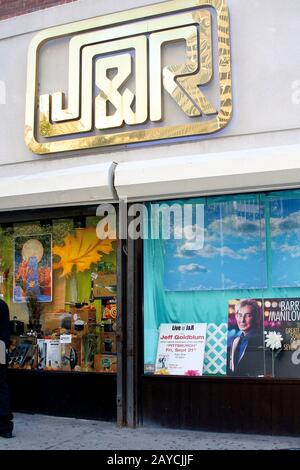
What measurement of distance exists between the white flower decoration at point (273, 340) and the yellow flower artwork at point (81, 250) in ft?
7.89

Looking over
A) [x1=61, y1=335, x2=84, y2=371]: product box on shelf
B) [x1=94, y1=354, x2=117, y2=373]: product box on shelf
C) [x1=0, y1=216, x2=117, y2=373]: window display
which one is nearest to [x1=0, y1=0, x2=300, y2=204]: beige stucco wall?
[x1=0, y1=216, x2=117, y2=373]: window display

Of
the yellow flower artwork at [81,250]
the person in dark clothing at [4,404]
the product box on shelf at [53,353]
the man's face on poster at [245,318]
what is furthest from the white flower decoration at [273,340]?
the person in dark clothing at [4,404]

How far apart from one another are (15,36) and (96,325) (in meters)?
4.36

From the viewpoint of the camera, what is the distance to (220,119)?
6.77m

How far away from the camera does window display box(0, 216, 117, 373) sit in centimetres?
762

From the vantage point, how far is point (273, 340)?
21.4 ft

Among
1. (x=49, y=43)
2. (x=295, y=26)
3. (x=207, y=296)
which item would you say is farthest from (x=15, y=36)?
(x=207, y=296)

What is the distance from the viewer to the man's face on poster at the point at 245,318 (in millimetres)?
6684

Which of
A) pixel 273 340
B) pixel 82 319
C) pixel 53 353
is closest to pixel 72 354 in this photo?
pixel 53 353

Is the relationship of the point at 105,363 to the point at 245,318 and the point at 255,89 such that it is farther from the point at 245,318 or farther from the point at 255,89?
the point at 255,89

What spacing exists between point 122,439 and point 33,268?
2968mm

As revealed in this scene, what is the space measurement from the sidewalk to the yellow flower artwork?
6.99 ft

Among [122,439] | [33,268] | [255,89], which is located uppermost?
[255,89]
